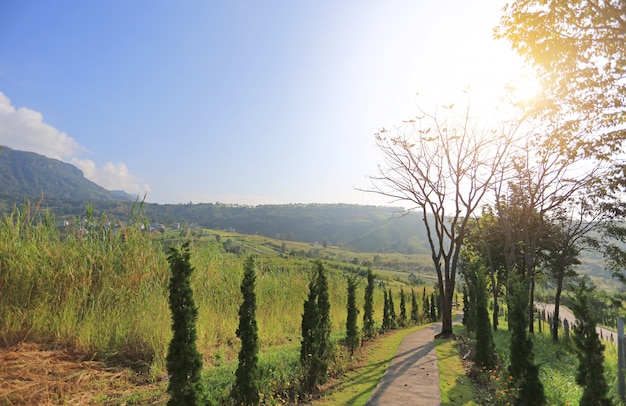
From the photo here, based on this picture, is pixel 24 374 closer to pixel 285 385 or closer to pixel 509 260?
pixel 285 385

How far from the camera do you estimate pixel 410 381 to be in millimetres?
7723

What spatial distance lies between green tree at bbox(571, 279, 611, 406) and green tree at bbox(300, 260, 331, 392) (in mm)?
4354

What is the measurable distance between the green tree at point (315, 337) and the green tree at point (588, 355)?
435 centimetres

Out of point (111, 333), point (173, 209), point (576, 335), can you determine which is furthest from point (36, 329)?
point (173, 209)

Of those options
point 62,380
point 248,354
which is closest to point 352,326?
point 248,354

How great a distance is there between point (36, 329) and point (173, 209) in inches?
7514

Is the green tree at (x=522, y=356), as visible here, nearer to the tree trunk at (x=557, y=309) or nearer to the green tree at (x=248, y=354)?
the green tree at (x=248, y=354)

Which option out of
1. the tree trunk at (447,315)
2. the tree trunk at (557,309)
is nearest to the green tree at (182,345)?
the tree trunk at (447,315)

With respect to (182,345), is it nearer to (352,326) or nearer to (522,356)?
(522,356)

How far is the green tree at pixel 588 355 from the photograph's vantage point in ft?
14.6

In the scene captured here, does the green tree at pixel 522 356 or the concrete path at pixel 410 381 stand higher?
the green tree at pixel 522 356

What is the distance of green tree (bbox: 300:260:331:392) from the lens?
22.3 feet

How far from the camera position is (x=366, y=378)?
25.9 feet

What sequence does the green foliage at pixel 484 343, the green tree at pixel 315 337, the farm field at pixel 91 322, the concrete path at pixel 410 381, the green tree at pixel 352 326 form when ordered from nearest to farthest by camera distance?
the farm field at pixel 91 322
the concrete path at pixel 410 381
the green tree at pixel 315 337
the green foliage at pixel 484 343
the green tree at pixel 352 326
